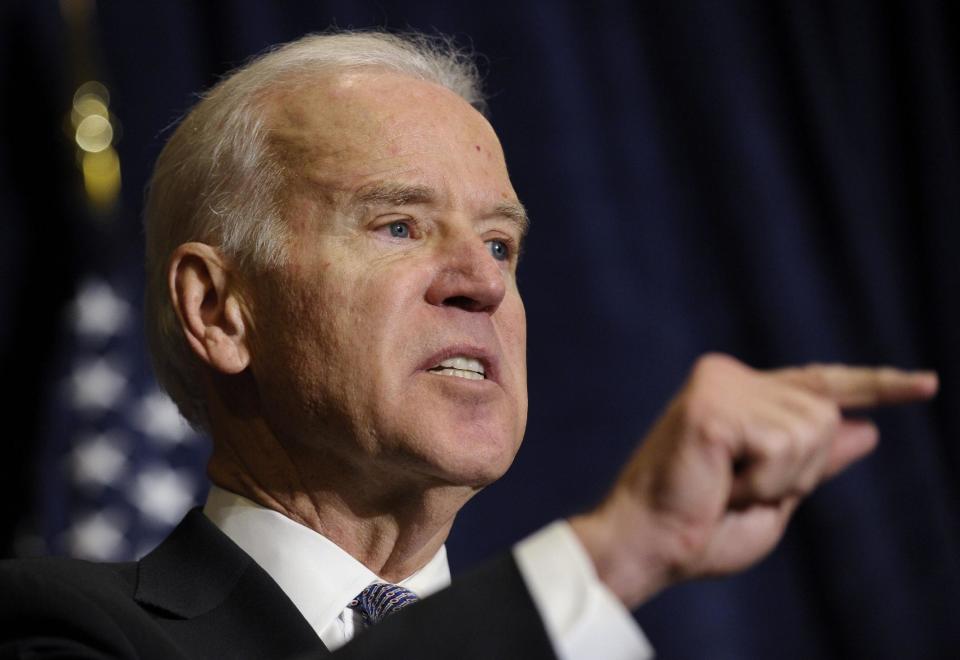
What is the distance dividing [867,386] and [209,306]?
1.10 m

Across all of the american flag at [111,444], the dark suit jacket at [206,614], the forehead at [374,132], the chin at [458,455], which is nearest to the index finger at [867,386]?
the dark suit jacket at [206,614]

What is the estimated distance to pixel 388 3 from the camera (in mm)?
3363

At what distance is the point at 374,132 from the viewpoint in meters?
1.81

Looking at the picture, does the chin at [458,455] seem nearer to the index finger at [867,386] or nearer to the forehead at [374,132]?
the forehead at [374,132]

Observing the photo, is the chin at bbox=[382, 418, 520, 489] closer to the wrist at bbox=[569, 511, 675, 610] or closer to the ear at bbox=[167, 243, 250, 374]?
the ear at bbox=[167, 243, 250, 374]

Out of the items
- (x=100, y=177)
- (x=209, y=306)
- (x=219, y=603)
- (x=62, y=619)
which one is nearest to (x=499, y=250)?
(x=209, y=306)

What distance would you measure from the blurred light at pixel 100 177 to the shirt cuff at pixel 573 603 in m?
2.35

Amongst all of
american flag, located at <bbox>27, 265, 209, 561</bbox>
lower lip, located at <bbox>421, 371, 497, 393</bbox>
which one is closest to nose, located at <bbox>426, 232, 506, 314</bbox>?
lower lip, located at <bbox>421, 371, 497, 393</bbox>

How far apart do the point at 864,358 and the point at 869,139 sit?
23.1 inches

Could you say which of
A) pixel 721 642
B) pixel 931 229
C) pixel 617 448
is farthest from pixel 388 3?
pixel 721 642

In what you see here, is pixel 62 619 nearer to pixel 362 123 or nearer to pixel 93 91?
pixel 362 123

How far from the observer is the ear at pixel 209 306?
5.97 ft

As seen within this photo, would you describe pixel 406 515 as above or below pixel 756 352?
above

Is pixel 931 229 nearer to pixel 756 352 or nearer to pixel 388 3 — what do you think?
pixel 756 352
